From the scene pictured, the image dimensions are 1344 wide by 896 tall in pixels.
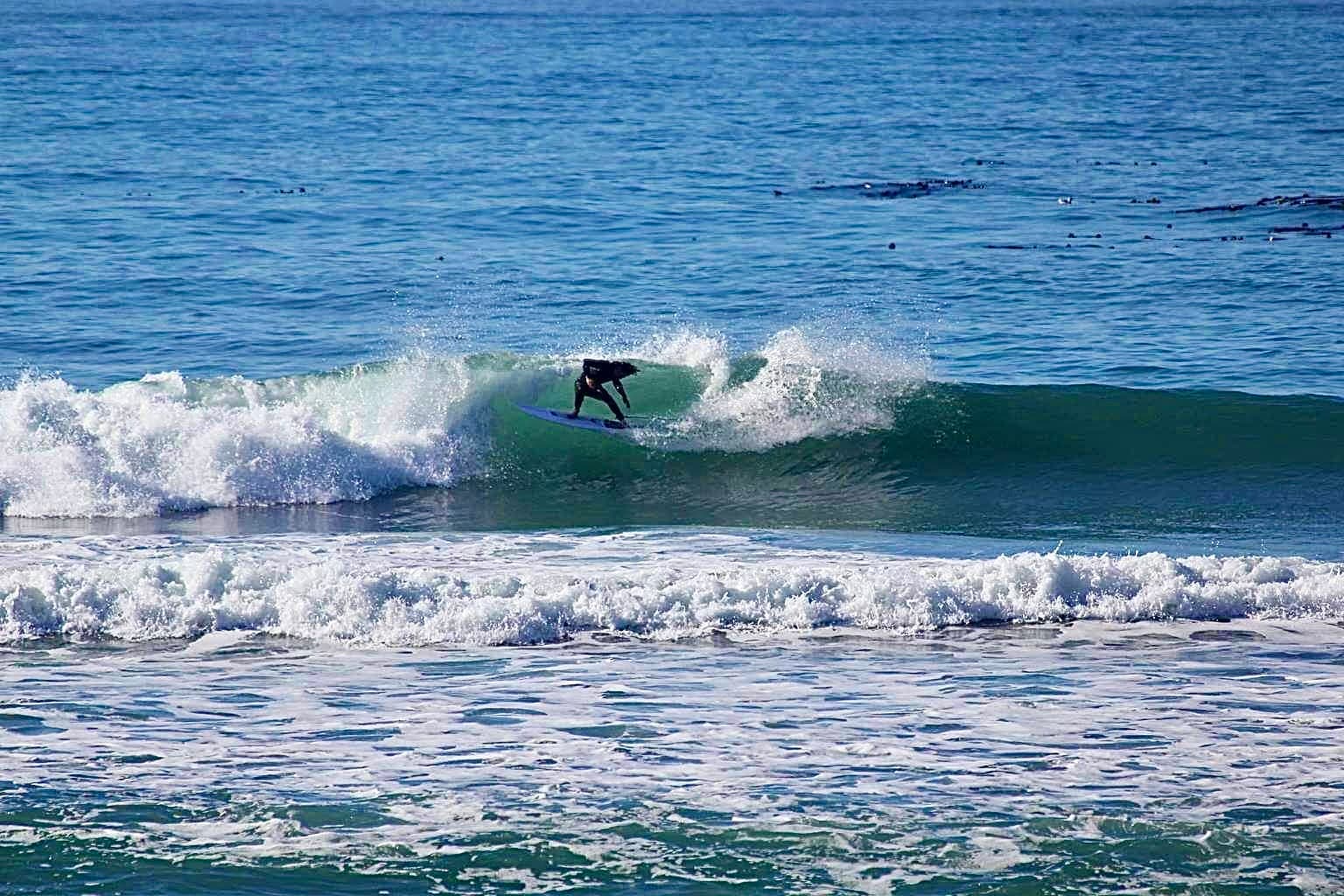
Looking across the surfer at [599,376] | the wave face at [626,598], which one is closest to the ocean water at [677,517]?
the wave face at [626,598]

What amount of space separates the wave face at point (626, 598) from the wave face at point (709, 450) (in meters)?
2.73

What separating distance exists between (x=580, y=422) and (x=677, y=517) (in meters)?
2.51

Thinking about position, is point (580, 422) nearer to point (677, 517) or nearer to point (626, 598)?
point (677, 517)

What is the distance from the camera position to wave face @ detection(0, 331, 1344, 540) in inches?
664

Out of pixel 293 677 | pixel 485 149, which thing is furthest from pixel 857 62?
pixel 293 677

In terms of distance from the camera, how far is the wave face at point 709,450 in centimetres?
1686

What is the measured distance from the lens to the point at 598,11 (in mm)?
105750

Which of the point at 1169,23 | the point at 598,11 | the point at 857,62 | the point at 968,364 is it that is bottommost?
the point at 968,364

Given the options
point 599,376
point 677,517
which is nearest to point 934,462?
point 677,517

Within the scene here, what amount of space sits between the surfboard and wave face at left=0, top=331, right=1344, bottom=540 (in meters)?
0.17

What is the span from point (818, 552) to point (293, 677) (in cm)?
514

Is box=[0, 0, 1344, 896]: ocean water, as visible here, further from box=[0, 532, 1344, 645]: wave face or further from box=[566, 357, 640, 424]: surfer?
box=[566, 357, 640, 424]: surfer

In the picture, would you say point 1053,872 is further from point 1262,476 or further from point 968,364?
point 968,364

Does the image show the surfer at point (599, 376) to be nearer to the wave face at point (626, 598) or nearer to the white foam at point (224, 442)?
the white foam at point (224, 442)
